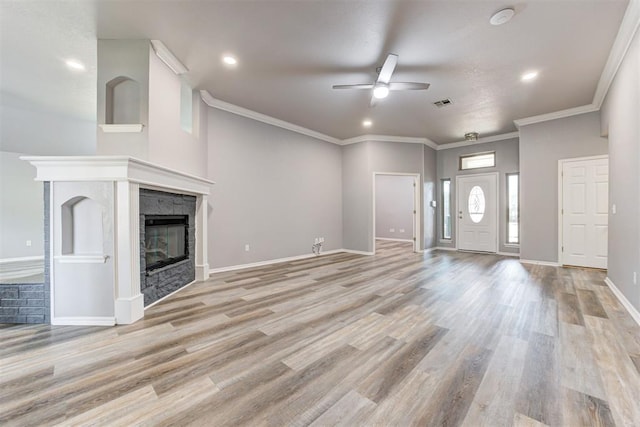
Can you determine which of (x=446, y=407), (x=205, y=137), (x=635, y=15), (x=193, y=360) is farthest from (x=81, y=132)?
(x=635, y=15)

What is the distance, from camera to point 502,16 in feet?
8.20

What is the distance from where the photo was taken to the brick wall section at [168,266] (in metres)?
2.86

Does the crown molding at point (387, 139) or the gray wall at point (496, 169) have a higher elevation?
the crown molding at point (387, 139)

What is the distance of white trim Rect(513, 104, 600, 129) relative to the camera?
468cm

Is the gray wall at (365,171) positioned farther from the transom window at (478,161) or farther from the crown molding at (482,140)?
the transom window at (478,161)

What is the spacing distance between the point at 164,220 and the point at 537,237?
260 inches

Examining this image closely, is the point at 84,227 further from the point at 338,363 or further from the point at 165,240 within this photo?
the point at 338,363

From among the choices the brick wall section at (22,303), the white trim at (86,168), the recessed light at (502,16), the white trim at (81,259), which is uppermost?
the recessed light at (502,16)

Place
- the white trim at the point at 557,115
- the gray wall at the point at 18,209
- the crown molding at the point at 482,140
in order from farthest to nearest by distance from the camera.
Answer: the crown molding at the point at 482,140 < the gray wall at the point at 18,209 < the white trim at the point at 557,115

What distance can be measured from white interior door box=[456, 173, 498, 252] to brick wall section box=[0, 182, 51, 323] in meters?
7.90

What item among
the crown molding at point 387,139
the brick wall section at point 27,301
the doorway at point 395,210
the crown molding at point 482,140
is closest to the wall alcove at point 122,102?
the brick wall section at point 27,301

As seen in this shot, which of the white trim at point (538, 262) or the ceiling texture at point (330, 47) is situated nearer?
the ceiling texture at point (330, 47)

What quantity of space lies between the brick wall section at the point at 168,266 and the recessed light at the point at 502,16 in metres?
→ 3.93

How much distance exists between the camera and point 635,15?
2412mm
